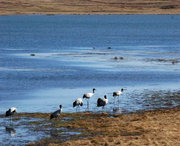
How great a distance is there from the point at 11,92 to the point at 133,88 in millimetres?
9783

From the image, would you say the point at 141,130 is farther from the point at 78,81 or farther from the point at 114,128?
the point at 78,81

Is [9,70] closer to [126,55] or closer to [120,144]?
[126,55]

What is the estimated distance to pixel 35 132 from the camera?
25.7m

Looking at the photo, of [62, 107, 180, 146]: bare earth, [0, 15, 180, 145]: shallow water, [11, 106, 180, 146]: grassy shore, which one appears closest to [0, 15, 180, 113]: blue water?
[0, 15, 180, 145]: shallow water

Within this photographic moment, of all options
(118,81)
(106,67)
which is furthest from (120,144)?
(106,67)

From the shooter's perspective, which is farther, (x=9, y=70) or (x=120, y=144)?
(x=9, y=70)

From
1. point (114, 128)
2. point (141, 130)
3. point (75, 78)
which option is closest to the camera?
point (141, 130)

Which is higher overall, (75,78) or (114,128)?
(75,78)

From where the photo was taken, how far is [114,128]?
86.0 feet

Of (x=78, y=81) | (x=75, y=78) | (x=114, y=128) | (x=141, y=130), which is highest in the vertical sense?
(x=75, y=78)

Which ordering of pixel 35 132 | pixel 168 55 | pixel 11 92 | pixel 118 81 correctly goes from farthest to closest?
pixel 168 55 → pixel 118 81 → pixel 11 92 → pixel 35 132

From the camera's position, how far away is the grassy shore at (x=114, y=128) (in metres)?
23.2

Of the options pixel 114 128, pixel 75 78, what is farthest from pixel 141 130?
pixel 75 78

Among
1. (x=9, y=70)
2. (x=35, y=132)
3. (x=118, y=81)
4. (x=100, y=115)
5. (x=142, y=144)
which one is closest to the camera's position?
(x=142, y=144)
